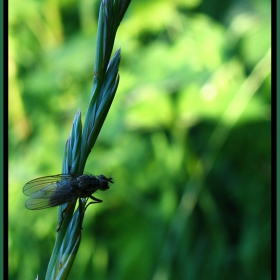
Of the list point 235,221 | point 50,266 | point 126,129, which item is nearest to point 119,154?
point 126,129

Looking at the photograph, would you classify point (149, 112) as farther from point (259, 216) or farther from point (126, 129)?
point (259, 216)

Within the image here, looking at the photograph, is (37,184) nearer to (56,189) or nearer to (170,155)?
(56,189)

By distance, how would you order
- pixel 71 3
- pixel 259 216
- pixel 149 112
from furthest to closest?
pixel 71 3, pixel 259 216, pixel 149 112

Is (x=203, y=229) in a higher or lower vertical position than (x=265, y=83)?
lower

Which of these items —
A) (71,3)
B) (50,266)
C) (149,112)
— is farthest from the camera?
(71,3)

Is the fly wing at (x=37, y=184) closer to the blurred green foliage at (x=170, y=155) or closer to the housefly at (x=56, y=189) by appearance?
the housefly at (x=56, y=189)

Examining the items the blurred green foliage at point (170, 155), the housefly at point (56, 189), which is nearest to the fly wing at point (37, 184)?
the housefly at point (56, 189)
